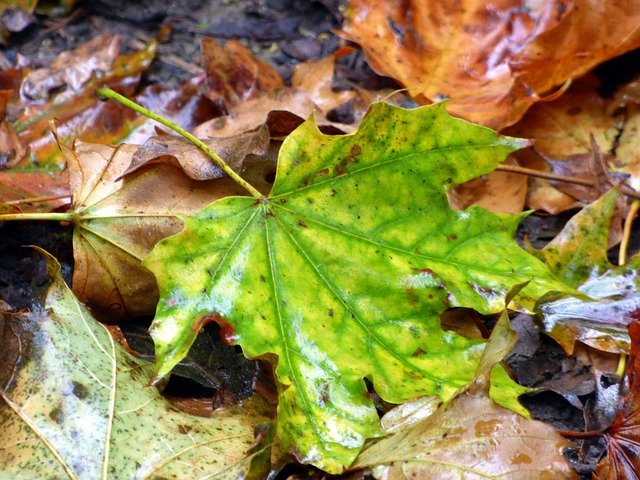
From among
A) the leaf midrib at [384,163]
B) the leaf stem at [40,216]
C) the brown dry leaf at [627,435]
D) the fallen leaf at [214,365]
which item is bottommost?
the fallen leaf at [214,365]

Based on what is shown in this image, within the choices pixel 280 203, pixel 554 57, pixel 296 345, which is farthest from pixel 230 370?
pixel 554 57

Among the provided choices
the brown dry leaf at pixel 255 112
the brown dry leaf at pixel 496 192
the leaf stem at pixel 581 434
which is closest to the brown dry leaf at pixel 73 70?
the brown dry leaf at pixel 255 112

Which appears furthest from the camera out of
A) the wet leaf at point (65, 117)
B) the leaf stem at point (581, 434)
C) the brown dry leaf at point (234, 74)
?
the brown dry leaf at point (234, 74)

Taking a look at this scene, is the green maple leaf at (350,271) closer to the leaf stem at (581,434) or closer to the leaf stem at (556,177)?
the leaf stem at (581,434)

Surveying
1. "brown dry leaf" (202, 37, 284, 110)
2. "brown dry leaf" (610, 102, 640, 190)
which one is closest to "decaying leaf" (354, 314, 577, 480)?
"brown dry leaf" (610, 102, 640, 190)

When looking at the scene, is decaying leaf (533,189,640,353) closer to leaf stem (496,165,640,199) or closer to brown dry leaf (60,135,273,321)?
leaf stem (496,165,640,199)

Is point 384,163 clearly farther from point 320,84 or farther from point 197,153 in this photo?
point 320,84

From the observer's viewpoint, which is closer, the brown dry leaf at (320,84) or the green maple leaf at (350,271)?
the green maple leaf at (350,271)
